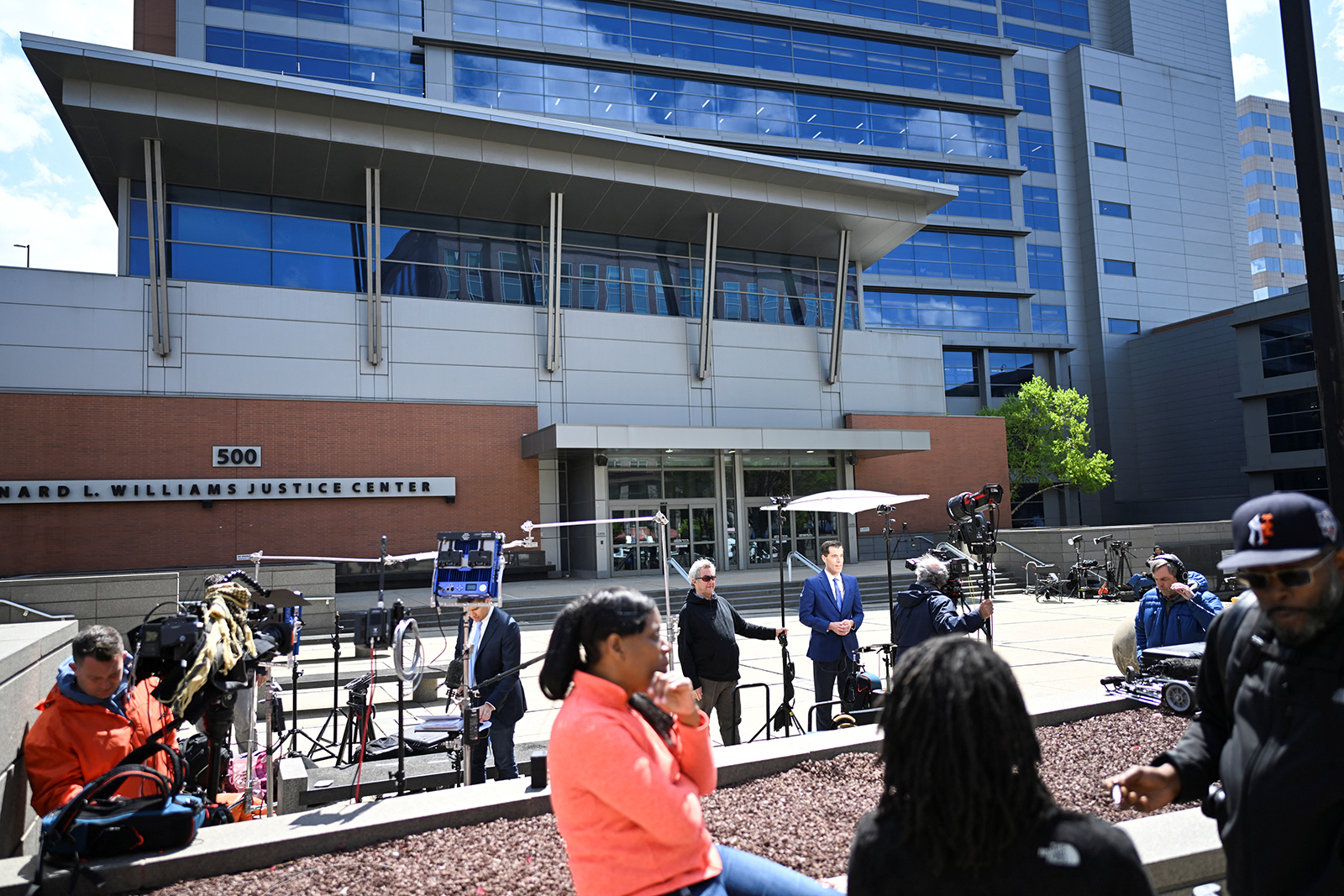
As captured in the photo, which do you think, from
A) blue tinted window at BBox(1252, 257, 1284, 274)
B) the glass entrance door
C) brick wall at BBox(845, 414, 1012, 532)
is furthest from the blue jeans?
blue tinted window at BBox(1252, 257, 1284, 274)

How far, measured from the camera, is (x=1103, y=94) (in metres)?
54.3

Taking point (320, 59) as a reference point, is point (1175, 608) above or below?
below

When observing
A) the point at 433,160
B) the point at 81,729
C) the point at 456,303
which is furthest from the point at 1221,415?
the point at 81,729

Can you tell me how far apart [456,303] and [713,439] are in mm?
8817

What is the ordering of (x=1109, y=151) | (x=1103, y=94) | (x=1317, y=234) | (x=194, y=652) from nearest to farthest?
(x=1317, y=234) < (x=194, y=652) < (x=1109, y=151) < (x=1103, y=94)

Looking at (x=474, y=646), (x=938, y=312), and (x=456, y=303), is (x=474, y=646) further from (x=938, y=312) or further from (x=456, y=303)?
(x=938, y=312)

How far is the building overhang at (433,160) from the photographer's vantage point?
2045cm

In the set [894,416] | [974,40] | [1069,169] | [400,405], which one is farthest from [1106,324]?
[400,405]

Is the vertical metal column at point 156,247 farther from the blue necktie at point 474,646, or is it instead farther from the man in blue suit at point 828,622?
the man in blue suit at point 828,622

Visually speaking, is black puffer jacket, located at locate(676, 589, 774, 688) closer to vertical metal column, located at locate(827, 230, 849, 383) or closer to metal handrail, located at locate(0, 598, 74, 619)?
metal handrail, located at locate(0, 598, 74, 619)

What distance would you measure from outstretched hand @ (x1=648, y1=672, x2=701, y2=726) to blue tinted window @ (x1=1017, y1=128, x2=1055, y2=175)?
57.5m

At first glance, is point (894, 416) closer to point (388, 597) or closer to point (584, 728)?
point (388, 597)

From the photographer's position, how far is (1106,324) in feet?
172

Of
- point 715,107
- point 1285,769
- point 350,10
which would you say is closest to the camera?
point 1285,769
